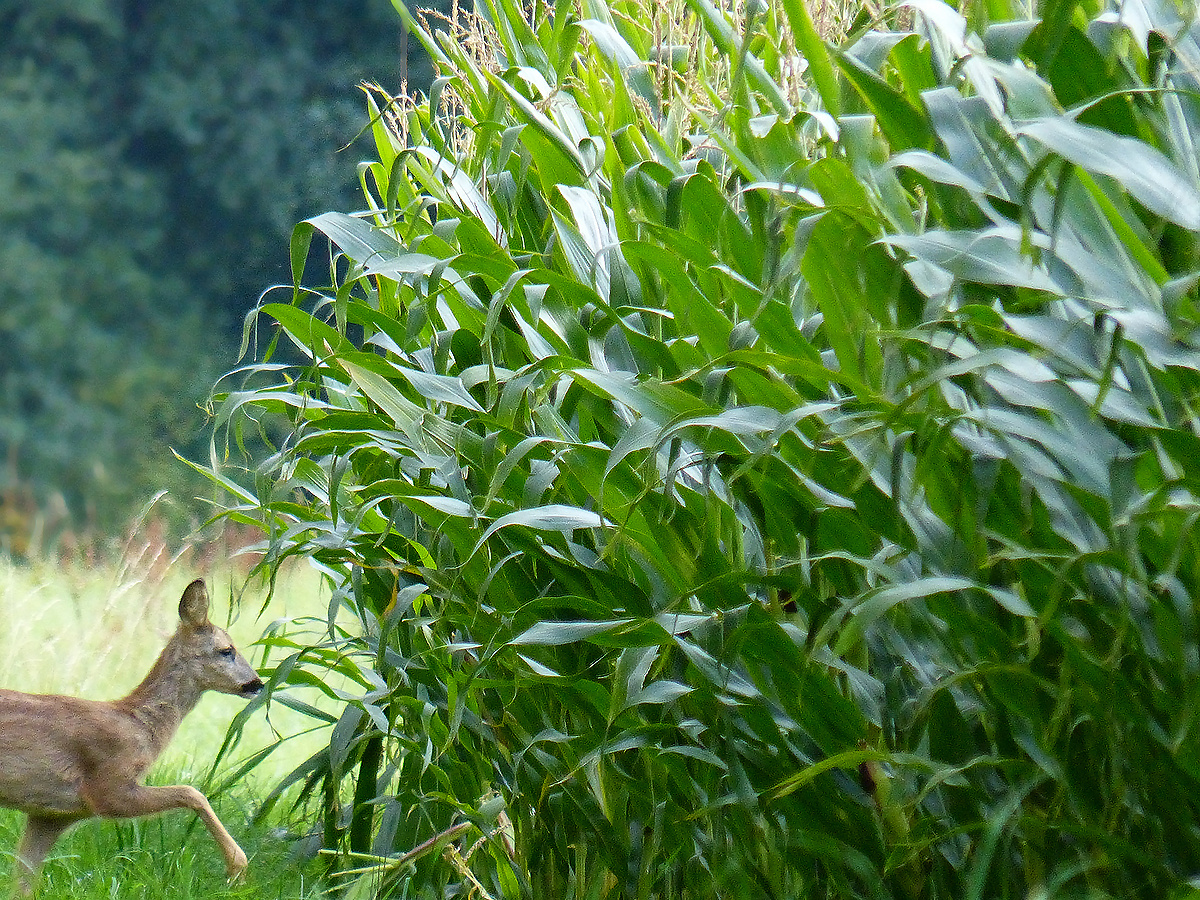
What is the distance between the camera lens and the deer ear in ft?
9.49

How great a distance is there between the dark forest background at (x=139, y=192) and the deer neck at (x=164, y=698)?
24.5ft

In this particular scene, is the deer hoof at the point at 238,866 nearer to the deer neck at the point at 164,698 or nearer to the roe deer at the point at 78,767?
the roe deer at the point at 78,767

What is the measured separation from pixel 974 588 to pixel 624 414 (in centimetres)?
60

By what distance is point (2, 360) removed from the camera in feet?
34.5

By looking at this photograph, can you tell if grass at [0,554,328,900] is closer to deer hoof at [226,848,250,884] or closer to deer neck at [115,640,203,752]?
deer hoof at [226,848,250,884]

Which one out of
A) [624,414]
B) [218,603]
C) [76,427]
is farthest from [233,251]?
[624,414]

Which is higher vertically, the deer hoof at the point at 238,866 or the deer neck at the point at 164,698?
the deer neck at the point at 164,698

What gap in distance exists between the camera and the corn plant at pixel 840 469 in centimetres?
120

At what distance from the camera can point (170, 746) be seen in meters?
3.92

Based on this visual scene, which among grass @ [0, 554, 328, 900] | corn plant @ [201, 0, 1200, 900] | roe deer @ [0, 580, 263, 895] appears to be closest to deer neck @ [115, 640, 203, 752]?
roe deer @ [0, 580, 263, 895]

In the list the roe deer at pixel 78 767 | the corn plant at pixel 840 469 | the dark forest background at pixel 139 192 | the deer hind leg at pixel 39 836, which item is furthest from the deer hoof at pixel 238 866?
the dark forest background at pixel 139 192

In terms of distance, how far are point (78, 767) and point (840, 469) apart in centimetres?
186

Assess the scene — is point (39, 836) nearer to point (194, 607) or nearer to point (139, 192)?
point (194, 607)

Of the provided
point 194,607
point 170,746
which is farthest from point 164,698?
point 170,746
